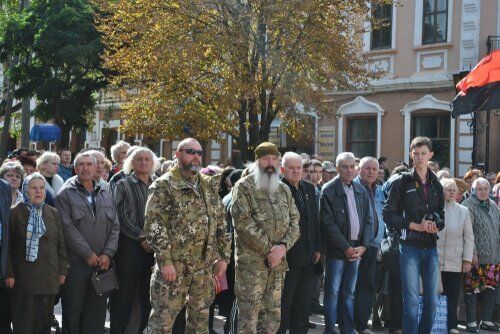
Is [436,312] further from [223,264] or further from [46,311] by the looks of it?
[46,311]

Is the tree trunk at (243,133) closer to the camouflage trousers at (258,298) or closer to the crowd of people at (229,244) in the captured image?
the crowd of people at (229,244)

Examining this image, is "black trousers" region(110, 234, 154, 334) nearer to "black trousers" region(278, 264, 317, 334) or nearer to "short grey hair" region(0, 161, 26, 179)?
"short grey hair" region(0, 161, 26, 179)

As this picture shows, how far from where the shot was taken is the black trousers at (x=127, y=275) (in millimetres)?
7715

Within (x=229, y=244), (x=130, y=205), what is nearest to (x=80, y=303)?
(x=130, y=205)

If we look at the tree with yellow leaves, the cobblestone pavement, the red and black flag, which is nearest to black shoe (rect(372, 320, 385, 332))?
the cobblestone pavement

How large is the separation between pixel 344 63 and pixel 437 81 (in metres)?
4.90

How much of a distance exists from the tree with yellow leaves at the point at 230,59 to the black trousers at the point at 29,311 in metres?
8.12

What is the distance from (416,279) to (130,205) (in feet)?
10.3

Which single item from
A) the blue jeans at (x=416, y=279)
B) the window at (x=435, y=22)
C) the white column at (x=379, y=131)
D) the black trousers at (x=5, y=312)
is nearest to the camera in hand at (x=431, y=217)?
the blue jeans at (x=416, y=279)

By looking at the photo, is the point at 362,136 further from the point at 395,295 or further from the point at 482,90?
the point at 395,295

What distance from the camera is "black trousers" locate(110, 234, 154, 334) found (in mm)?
7715

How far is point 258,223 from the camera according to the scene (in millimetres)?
7176

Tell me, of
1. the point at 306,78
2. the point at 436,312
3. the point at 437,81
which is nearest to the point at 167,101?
the point at 306,78

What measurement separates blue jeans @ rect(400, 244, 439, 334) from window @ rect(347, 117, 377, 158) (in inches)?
522
